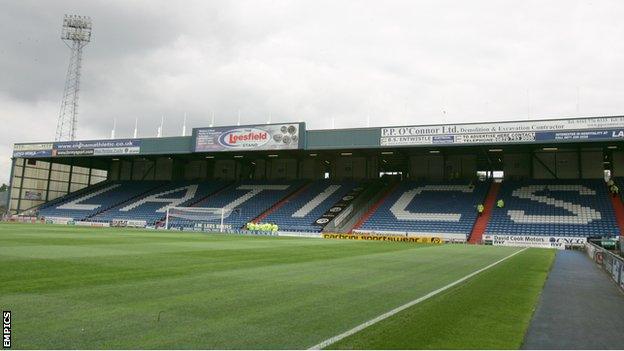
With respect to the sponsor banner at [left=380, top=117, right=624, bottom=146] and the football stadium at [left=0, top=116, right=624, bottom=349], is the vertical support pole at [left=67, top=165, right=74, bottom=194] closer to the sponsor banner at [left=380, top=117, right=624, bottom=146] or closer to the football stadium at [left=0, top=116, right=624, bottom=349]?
the football stadium at [left=0, top=116, right=624, bottom=349]

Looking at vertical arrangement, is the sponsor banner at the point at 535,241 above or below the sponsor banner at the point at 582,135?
below

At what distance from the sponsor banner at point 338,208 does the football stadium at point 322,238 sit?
21 cm

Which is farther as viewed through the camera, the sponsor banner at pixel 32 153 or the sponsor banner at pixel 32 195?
the sponsor banner at pixel 32 195

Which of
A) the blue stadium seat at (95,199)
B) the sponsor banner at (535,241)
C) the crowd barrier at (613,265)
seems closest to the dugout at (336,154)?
the blue stadium seat at (95,199)

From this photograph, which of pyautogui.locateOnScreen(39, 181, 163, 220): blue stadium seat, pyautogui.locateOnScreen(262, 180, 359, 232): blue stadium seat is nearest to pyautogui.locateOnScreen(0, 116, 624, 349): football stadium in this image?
pyautogui.locateOnScreen(262, 180, 359, 232): blue stadium seat

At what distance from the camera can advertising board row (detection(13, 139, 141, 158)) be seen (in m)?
49.5

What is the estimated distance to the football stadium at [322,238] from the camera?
6.43 meters

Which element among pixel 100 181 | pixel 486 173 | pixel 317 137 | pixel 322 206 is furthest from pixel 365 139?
pixel 100 181

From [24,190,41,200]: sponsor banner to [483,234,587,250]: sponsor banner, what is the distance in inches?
2126

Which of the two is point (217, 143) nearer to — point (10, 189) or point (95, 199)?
point (95, 199)

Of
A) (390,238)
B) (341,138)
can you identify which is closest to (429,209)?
(390,238)

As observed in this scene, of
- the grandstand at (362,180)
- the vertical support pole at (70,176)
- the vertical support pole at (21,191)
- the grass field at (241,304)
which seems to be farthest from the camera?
the vertical support pole at (70,176)

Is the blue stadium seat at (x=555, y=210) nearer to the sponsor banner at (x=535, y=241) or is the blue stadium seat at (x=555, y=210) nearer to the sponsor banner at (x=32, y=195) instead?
the sponsor banner at (x=535, y=241)
